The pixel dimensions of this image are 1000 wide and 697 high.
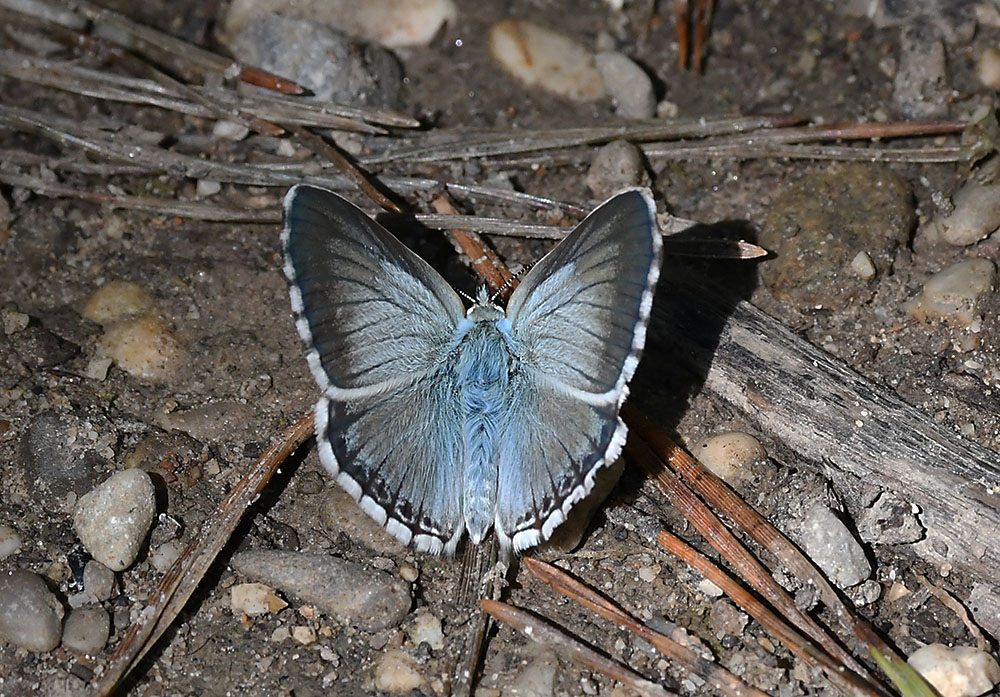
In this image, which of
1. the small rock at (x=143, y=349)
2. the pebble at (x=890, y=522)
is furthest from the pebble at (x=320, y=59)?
the pebble at (x=890, y=522)

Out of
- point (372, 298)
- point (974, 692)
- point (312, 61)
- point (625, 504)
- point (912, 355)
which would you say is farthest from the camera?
point (312, 61)

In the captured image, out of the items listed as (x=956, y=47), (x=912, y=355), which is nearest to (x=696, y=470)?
(x=912, y=355)

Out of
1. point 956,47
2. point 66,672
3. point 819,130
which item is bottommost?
point 66,672

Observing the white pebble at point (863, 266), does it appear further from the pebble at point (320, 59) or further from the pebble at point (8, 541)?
the pebble at point (8, 541)

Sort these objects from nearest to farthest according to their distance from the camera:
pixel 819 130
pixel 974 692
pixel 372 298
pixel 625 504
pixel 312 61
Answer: pixel 974 692 < pixel 372 298 < pixel 625 504 < pixel 819 130 < pixel 312 61

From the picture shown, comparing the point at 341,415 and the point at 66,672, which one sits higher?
the point at 341,415

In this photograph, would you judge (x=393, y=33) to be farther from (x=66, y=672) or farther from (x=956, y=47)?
(x=66, y=672)

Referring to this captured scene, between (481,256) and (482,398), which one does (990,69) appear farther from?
(482,398)

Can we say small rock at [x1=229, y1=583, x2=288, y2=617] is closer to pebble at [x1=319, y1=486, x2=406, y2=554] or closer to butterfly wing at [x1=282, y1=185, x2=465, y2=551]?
pebble at [x1=319, y1=486, x2=406, y2=554]
